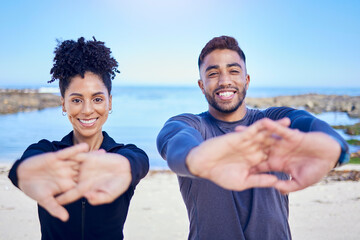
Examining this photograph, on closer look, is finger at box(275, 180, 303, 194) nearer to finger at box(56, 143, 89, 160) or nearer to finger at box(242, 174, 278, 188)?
finger at box(242, 174, 278, 188)

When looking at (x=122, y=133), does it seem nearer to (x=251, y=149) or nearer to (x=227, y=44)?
(x=227, y=44)

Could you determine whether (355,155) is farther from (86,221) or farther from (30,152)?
(30,152)

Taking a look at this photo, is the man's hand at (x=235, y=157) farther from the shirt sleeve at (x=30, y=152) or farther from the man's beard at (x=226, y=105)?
the man's beard at (x=226, y=105)

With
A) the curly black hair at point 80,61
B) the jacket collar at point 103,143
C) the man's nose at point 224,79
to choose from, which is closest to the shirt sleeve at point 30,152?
the jacket collar at point 103,143

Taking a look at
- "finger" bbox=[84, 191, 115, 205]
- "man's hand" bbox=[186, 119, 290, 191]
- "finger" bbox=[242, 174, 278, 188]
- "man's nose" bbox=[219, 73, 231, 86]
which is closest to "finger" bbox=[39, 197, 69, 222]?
"finger" bbox=[84, 191, 115, 205]

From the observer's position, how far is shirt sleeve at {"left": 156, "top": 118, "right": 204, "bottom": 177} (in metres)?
2.18

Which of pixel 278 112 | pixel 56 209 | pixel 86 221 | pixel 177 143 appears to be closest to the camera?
pixel 56 209

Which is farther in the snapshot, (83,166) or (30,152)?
(30,152)

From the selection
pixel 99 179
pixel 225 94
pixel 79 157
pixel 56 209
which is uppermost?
pixel 225 94

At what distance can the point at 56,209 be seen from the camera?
198 centimetres

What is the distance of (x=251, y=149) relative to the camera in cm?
205

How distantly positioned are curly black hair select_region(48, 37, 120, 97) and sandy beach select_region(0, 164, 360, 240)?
3.70m

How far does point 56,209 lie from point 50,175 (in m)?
0.22

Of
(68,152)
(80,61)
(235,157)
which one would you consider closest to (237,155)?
(235,157)
